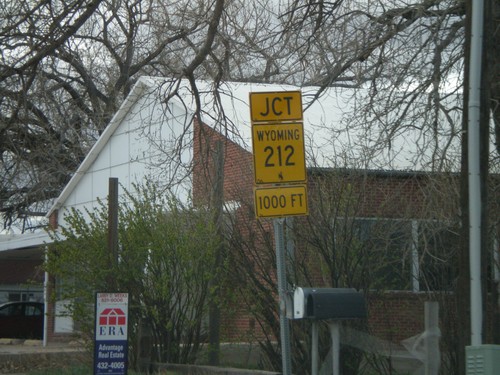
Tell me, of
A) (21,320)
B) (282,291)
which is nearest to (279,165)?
(282,291)

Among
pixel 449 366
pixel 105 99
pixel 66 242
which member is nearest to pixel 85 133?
pixel 105 99

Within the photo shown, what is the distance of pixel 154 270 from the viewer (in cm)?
1526

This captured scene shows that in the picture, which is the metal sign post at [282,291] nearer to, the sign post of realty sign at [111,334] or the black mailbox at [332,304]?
the black mailbox at [332,304]

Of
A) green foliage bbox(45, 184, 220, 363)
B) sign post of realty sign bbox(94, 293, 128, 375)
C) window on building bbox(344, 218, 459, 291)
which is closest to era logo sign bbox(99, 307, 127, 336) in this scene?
sign post of realty sign bbox(94, 293, 128, 375)

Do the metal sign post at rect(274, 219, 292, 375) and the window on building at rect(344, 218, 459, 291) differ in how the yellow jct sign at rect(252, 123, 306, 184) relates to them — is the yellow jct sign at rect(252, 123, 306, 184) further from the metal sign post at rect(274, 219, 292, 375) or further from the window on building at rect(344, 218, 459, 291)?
the window on building at rect(344, 218, 459, 291)

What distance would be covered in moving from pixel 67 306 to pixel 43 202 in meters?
20.8

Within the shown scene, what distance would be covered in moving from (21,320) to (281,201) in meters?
27.4

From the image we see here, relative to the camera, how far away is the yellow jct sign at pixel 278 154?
28.8 ft

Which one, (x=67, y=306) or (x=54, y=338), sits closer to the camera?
(x=67, y=306)

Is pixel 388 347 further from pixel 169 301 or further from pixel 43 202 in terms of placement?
Answer: pixel 43 202

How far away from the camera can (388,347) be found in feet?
42.6

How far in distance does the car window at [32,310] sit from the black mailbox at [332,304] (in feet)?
86.8

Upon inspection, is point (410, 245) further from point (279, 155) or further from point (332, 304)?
point (279, 155)

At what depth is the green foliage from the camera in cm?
1507
